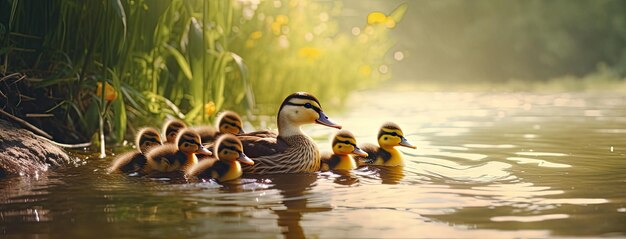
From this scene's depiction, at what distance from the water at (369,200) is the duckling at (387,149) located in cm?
16

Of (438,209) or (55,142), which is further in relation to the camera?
(55,142)

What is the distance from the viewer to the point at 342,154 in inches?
233

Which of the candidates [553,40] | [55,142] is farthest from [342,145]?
[553,40]

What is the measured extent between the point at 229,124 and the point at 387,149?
1.05 meters

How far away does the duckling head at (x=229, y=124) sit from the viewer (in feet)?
21.0

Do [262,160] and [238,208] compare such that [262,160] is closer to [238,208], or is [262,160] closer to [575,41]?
[238,208]

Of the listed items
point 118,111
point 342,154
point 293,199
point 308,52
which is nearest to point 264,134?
point 342,154

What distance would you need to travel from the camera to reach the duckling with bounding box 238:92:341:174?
5.56 metres

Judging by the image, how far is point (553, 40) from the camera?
22719 millimetres

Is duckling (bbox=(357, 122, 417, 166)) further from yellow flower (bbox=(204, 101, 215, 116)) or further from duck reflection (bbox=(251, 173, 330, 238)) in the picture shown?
yellow flower (bbox=(204, 101, 215, 116))

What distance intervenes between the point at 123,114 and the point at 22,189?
5.37 ft

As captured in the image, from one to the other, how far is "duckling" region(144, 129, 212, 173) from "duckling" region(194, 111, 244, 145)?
27.0 inches

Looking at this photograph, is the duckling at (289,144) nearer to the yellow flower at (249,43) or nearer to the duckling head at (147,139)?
the duckling head at (147,139)

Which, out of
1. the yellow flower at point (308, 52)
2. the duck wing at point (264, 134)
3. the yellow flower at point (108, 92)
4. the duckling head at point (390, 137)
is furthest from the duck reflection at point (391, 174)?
the yellow flower at point (308, 52)
